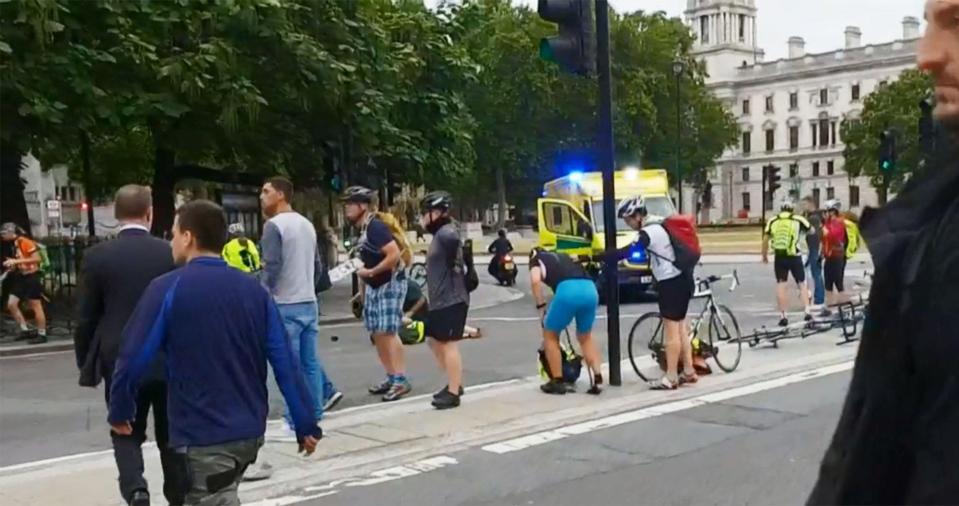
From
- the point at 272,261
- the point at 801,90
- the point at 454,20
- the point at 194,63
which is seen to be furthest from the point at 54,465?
the point at 801,90

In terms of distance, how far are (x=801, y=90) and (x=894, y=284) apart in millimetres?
130779

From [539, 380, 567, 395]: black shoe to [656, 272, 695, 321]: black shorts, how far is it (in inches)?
46.0

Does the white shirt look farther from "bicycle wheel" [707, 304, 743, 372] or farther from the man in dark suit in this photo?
the man in dark suit

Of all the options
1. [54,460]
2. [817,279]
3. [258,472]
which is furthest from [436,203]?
[817,279]

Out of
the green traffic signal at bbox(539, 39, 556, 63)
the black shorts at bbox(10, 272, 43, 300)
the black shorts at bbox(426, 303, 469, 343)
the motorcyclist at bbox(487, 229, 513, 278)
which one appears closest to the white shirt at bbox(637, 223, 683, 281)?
the green traffic signal at bbox(539, 39, 556, 63)

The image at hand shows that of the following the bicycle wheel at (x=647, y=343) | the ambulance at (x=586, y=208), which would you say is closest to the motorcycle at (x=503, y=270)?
the ambulance at (x=586, y=208)

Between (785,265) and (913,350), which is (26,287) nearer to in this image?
(785,265)

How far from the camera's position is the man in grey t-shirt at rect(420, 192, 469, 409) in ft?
31.0

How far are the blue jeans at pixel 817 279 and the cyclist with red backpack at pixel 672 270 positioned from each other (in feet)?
26.2

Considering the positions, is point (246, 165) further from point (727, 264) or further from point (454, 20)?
point (727, 264)

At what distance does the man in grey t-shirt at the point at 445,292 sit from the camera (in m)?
9.45

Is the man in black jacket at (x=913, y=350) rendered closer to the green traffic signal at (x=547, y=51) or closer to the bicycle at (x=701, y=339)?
the green traffic signal at (x=547, y=51)

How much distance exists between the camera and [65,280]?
21422 millimetres

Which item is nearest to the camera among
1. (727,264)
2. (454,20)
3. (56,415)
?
(56,415)
